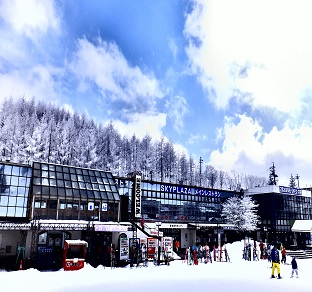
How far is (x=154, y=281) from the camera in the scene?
1966 cm

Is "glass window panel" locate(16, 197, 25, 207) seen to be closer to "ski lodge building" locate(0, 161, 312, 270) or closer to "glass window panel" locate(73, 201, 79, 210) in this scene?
"ski lodge building" locate(0, 161, 312, 270)

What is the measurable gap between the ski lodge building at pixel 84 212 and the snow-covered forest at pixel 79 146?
25.4 meters

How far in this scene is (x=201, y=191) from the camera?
170 ft

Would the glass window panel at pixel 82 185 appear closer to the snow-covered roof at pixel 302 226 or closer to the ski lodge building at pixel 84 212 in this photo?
the ski lodge building at pixel 84 212

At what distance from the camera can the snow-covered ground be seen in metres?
17.2

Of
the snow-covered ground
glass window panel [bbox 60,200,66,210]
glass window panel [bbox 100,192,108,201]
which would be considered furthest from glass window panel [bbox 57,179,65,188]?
the snow-covered ground

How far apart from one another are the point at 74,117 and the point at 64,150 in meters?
43.9

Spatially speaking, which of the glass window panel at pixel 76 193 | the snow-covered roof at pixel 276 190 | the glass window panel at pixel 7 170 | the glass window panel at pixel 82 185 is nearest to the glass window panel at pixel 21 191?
the glass window panel at pixel 7 170

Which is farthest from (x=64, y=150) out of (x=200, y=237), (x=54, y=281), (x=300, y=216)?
(x=54, y=281)

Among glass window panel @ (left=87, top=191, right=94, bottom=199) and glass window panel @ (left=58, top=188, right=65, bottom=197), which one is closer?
glass window panel @ (left=58, top=188, right=65, bottom=197)

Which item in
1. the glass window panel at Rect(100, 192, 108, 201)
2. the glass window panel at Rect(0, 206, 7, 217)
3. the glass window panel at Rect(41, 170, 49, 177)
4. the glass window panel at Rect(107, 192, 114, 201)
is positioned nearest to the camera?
the glass window panel at Rect(0, 206, 7, 217)

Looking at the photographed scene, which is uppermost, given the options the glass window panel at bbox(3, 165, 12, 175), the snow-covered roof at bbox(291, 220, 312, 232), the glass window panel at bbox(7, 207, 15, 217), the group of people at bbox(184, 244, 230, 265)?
the glass window panel at bbox(3, 165, 12, 175)

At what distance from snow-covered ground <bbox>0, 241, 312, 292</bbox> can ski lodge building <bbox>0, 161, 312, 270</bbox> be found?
4423mm

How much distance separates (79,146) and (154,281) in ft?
233
